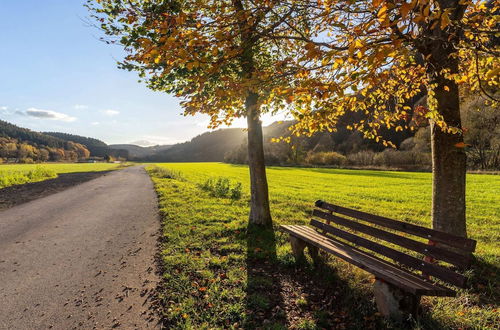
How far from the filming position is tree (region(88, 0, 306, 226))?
4344 mm

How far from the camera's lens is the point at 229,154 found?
9762 cm

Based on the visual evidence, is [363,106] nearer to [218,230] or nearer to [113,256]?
[218,230]

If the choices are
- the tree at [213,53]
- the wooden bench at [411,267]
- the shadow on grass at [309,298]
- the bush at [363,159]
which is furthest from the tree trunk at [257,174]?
the bush at [363,159]

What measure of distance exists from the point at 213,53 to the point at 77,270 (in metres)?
5.20

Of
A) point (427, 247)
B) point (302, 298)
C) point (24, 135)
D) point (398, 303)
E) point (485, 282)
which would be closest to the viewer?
point (398, 303)

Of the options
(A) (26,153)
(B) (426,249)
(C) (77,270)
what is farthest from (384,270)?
(A) (26,153)

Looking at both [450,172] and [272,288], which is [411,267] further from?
[450,172]

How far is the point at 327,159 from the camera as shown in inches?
2613

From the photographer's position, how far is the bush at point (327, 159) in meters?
65.0

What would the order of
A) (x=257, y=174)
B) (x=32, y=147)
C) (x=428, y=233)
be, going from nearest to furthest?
(x=428, y=233) → (x=257, y=174) → (x=32, y=147)

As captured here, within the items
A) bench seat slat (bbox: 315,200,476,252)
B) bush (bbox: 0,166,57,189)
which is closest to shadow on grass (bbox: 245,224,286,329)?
bench seat slat (bbox: 315,200,476,252)

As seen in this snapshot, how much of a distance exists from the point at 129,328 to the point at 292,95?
13.6ft

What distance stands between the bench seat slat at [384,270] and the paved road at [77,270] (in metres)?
3.09

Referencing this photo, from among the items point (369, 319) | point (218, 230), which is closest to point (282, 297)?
point (369, 319)
